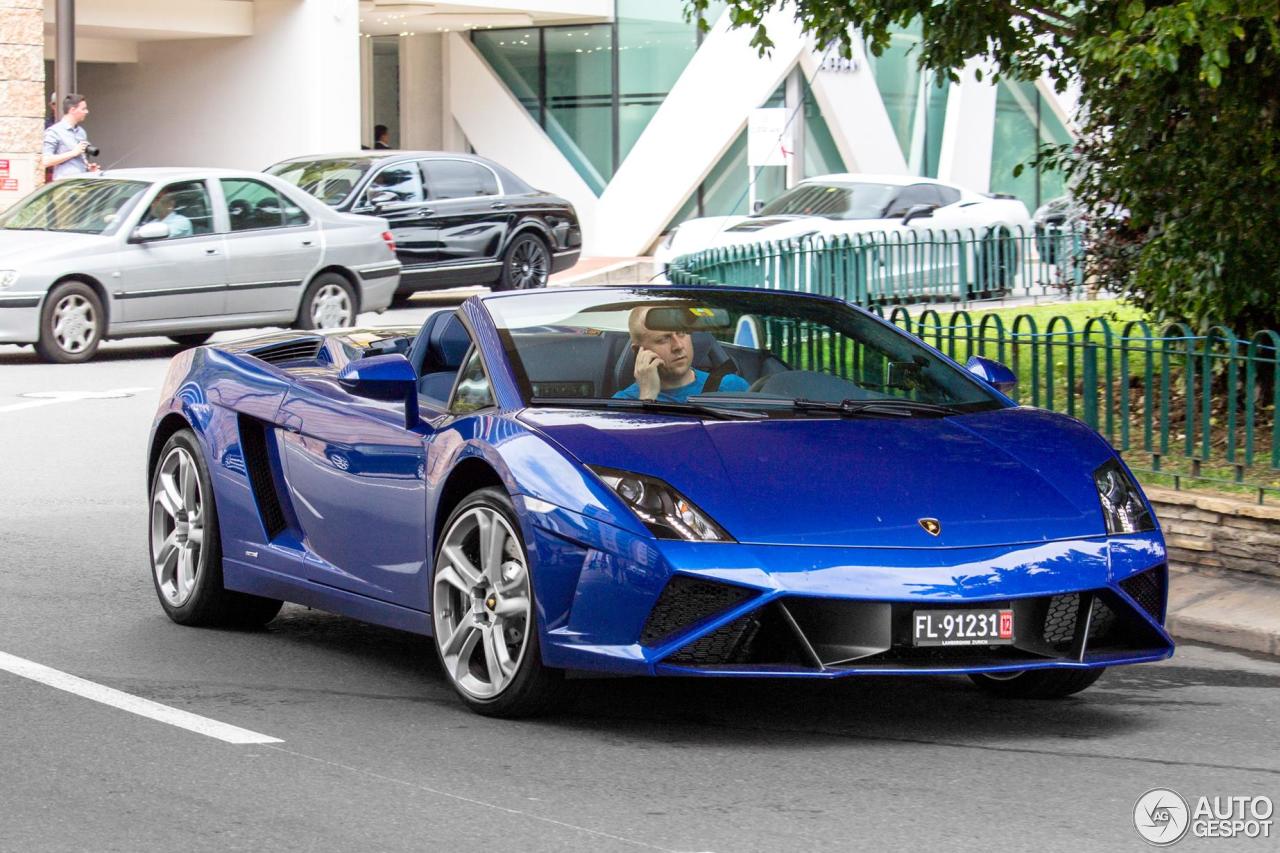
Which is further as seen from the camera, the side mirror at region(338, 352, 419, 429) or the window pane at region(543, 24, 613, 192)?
the window pane at region(543, 24, 613, 192)

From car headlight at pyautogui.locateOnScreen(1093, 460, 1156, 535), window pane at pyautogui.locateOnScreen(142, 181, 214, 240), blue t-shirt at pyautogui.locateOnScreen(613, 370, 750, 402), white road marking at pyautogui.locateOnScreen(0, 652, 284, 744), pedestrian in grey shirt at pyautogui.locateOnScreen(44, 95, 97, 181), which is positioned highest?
pedestrian in grey shirt at pyautogui.locateOnScreen(44, 95, 97, 181)

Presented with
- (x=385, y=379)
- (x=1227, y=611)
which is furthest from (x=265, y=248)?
(x=385, y=379)

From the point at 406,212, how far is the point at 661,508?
59.2 ft

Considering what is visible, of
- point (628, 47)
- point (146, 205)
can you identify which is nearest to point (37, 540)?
point (146, 205)

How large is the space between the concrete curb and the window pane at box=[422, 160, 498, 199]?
53.9 ft

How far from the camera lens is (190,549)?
8.19 metres

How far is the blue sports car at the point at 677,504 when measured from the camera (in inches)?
233

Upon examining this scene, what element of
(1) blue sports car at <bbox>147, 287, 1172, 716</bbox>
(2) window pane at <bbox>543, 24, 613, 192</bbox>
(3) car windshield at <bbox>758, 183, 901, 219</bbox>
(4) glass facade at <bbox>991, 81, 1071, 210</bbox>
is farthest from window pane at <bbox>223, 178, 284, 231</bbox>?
(4) glass facade at <bbox>991, 81, 1071, 210</bbox>

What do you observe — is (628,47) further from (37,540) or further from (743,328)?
(743,328)

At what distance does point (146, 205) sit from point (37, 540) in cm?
932

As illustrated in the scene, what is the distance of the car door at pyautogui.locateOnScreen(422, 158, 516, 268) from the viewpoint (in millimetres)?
24172

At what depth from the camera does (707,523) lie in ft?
19.5

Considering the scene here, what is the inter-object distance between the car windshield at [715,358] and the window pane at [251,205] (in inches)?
495

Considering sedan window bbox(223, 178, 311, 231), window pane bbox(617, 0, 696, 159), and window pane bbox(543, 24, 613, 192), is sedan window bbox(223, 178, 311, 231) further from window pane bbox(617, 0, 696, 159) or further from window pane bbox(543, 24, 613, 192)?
window pane bbox(543, 24, 613, 192)
